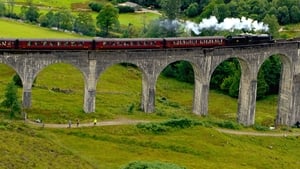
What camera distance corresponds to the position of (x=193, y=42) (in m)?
84.8

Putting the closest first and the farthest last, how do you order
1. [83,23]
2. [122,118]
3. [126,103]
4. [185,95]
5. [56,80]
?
[122,118], [126,103], [56,80], [185,95], [83,23]

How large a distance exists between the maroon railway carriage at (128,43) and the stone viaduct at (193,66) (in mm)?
704

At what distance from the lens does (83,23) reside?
145250mm

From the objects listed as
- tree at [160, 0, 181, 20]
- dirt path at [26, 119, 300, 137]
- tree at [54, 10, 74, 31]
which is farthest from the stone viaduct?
tree at [54, 10, 74, 31]

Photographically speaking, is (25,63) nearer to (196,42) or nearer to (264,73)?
(196,42)

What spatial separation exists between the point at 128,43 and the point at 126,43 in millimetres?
296

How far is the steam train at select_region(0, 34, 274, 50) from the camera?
74812mm

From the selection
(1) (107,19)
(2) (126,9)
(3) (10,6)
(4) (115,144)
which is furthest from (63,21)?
(4) (115,144)

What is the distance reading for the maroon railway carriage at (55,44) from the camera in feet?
245

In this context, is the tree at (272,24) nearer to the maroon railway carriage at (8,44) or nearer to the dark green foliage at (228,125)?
A: the dark green foliage at (228,125)

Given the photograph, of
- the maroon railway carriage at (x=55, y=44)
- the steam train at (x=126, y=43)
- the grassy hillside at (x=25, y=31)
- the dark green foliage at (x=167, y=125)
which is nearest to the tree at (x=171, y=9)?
the grassy hillside at (x=25, y=31)

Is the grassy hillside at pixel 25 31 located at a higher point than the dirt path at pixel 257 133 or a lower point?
higher

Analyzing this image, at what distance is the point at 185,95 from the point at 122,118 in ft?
126

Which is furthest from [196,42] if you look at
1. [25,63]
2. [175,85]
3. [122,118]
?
[175,85]
